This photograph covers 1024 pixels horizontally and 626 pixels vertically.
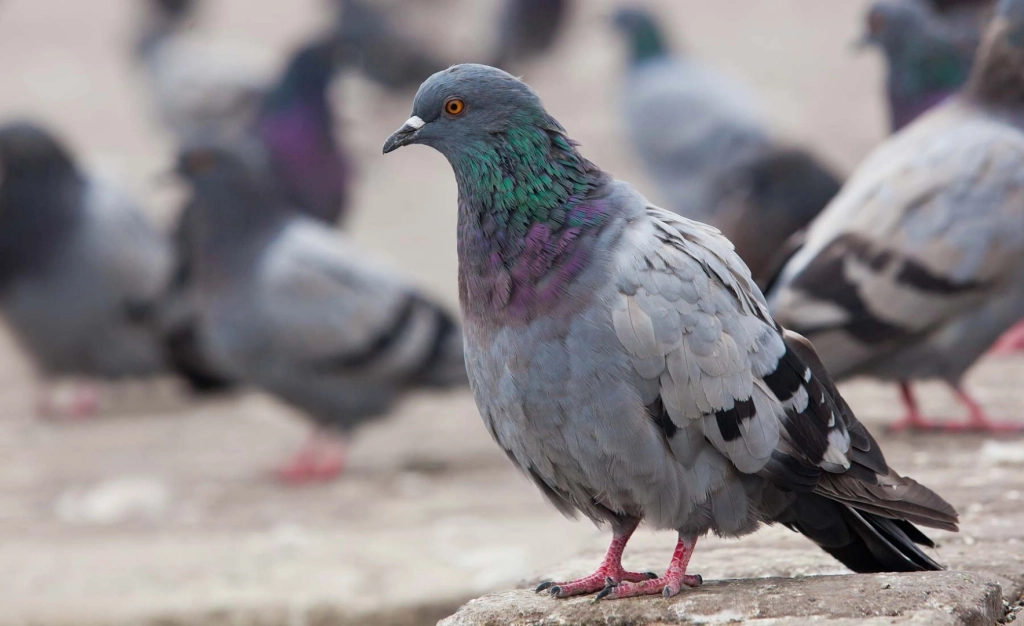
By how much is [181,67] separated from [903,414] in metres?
11.4

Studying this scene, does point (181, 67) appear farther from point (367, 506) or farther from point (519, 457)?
point (519, 457)

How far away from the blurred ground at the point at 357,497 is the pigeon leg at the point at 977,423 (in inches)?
6.0

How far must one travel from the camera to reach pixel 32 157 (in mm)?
10078

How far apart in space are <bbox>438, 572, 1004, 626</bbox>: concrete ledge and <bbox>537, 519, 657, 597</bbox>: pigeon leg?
30 millimetres

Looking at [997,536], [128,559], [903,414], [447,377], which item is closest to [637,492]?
[997,536]

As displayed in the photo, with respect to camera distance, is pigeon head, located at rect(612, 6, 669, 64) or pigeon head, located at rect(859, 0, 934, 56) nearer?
pigeon head, located at rect(859, 0, 934, 56)

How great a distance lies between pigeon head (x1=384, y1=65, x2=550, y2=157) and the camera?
3.22m

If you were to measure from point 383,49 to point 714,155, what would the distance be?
31.2 ft

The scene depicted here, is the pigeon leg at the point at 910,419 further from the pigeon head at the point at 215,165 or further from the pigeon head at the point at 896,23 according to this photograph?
the pigeon head at the point at 215,165

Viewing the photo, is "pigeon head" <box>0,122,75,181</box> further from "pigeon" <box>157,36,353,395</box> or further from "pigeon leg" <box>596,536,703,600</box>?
"pigeon leg" <box>596,536,703,600</box>

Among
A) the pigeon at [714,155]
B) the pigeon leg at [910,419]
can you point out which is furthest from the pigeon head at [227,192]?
the pigeon leg at [910,419]

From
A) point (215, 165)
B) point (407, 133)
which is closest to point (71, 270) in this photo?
point (215, 165)

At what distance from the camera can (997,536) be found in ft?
12.4

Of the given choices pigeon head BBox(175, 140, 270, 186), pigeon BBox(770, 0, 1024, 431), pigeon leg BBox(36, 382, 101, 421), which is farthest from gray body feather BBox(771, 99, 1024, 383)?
pigeon leg BBox(36, 382, 101, 421)
